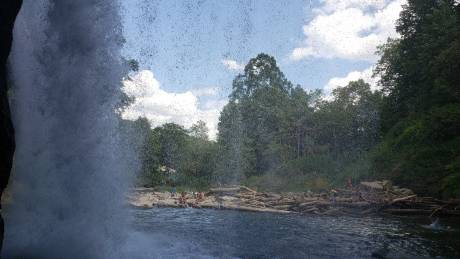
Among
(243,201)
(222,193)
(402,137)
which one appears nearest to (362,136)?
(402,137)

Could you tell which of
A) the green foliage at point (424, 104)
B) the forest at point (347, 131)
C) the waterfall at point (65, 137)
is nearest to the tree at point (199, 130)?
the forest at point (347, 131)

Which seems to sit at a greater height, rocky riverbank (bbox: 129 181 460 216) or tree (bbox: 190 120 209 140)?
tree (bbox: 190 120 209 140)

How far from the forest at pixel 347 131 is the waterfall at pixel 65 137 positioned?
16.4m

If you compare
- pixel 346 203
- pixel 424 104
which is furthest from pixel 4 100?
pixel 424 104

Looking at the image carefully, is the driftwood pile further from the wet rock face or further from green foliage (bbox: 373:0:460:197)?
the wet rock face

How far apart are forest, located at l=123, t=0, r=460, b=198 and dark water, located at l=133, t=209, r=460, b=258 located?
20.2 ft

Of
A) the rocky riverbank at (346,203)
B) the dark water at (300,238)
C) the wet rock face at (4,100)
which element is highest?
the wet rock face at (4,100)

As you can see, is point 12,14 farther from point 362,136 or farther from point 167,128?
point 167,128

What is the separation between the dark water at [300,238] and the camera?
9398 millimetres

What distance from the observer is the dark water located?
9398 millimetres

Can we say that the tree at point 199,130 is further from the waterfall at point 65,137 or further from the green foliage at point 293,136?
the waterfall at point 65,137

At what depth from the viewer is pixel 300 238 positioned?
466 inches

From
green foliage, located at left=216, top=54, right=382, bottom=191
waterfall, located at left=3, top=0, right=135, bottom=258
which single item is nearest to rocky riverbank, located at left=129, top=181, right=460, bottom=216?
green foliage, located at left=216, top=54, right=382, bottom=191

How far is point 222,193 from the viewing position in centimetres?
2925
